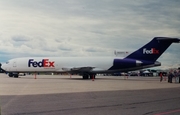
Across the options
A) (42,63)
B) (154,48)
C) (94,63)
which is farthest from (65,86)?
(42,63)

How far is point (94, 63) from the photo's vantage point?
49.8 m

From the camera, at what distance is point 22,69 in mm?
53531

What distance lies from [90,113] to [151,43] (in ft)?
119

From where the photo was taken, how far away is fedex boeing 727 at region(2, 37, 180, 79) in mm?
44938

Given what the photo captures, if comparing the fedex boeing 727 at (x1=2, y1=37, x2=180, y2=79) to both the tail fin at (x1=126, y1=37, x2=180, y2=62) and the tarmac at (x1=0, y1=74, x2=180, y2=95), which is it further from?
the tarmac at (x1=0, y1=74, x2=180, y2=95)

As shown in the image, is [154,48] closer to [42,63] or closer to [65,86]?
[42,63]

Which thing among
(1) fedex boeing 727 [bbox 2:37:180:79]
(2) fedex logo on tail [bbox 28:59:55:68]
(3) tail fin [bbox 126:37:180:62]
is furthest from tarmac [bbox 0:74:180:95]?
(2) fedex logo on tail [bbox 28:59:55:68]

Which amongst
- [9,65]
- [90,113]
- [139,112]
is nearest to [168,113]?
[139,112]

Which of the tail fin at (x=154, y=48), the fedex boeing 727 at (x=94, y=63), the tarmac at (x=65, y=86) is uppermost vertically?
the tail fin at (x=154, y=48)

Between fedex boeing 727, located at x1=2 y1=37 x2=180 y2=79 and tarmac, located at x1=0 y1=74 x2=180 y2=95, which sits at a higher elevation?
fedex boeing 727, located at x1=2 y1=37 x2=180 y2=79

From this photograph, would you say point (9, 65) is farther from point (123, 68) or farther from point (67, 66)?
point (123, 68)

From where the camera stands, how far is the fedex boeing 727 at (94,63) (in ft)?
147

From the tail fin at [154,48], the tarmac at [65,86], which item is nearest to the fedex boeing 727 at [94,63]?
the tail fin at [154,48]

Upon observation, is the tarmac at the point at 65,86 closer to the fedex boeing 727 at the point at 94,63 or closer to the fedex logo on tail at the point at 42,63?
the fedex boeing 727 at the point at 94,63
